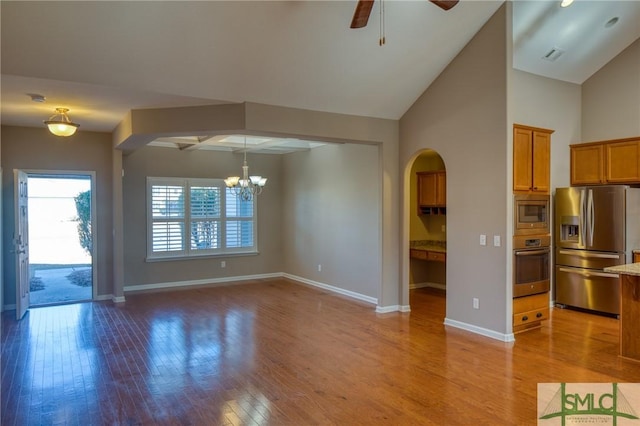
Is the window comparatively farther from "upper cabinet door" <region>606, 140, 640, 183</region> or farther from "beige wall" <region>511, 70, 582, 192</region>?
"upper cabinet door" <region>606, 140, 640, 183</region>

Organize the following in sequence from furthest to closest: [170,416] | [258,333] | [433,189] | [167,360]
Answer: [433,189] → [258,333] → [167,360] → [170,416]

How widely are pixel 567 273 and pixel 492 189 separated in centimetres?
238

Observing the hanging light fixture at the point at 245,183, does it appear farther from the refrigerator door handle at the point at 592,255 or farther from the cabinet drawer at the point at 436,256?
the refrigerator door handle at the point at 592,255

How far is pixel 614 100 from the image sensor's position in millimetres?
6395

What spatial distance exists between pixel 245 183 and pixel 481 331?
429 cm

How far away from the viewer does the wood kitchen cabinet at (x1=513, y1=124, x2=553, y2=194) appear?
16.3 feet

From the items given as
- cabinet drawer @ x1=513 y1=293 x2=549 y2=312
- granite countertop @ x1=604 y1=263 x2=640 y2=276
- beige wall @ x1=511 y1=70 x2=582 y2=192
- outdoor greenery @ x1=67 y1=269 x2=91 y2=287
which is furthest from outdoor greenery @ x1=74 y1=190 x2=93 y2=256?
granite countertop @ x1=604 y1=263 x2=640 y2=276

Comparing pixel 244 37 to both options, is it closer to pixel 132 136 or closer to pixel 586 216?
pixel 132 136

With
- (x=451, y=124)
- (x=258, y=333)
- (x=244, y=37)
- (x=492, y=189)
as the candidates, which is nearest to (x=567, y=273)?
(x=492, y=189)

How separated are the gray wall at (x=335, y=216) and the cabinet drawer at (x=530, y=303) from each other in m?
1.92

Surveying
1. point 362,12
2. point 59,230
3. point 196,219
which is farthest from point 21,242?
point 362,12

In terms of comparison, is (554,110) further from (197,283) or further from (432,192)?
(197,283)

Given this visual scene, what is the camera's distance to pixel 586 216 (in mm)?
5918

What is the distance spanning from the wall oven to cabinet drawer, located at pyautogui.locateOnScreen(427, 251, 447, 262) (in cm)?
175
